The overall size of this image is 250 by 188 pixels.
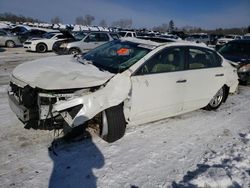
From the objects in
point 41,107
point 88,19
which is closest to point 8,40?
point 41,107

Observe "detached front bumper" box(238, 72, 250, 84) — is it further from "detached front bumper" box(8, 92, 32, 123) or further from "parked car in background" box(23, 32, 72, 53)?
"parked car in background" box(23, 32, 72, 53)

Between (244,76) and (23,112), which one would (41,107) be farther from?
(244,76)

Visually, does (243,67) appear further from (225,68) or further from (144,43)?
(144,43)

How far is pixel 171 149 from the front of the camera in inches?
161

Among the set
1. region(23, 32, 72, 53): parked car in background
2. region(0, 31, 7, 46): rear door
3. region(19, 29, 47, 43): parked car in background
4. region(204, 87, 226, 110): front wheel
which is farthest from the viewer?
region(19, 29, 47, 43): parked car in background

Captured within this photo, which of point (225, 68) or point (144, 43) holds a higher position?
point (144, 43)

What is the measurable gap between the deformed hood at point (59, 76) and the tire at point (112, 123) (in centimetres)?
46

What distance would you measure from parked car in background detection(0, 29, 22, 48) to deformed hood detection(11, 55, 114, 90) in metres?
18.1

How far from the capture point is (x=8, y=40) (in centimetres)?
2091

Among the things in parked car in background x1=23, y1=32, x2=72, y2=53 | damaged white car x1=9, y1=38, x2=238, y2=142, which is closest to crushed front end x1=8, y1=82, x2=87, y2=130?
damaged white car x1=9, y1=38, x2=238, y2=142

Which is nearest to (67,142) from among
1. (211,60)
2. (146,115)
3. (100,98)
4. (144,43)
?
(100,98)

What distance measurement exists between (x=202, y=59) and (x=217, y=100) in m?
1.25

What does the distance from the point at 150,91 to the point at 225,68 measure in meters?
2.42

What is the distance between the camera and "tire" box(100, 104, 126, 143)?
153 inches
